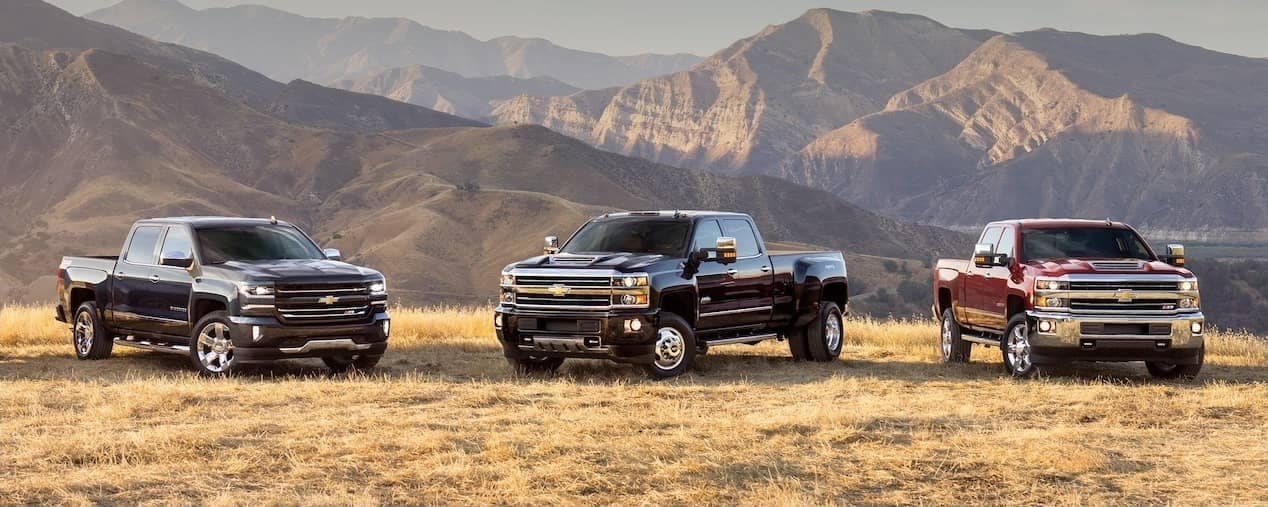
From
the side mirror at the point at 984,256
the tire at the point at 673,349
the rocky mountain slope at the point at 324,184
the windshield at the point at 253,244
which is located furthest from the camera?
the rocky mountain slope at the point at 324,184

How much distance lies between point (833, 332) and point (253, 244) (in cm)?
778

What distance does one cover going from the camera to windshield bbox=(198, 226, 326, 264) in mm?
17578

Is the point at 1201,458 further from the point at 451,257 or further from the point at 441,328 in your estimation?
the point at 451,257

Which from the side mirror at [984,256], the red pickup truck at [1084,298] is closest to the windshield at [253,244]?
the side mirror at [984,256]

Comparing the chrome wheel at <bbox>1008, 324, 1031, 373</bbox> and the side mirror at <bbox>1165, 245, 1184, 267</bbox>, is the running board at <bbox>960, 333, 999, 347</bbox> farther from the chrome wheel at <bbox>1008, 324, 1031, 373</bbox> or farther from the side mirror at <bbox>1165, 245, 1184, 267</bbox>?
the side mirror at <bbox>1165, 245, 1184, 267</bbox>

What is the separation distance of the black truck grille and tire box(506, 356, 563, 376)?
189cm

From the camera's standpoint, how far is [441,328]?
24016 millimetres

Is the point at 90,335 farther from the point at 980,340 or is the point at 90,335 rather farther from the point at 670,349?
the point at 980,340

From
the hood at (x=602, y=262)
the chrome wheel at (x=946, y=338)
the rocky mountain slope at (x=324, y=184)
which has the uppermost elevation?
the rocky mountain slope at (x=324, y=184)

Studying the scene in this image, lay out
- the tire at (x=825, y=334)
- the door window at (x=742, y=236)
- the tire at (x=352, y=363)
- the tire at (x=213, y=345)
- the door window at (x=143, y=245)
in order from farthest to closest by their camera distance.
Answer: the tire at (x=825, y=334) → the door window at (x=742, y=236) → the door window at (x=143, y=245) → the tire at (x=352, y=363) → the tire at (x=213, y=345)

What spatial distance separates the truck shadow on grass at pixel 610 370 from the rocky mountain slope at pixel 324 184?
7125cm

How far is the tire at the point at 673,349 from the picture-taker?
16625 millimetres

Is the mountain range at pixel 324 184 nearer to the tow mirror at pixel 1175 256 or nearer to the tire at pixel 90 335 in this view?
the tire at pixel 90 335

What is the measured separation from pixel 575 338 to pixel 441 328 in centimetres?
824
